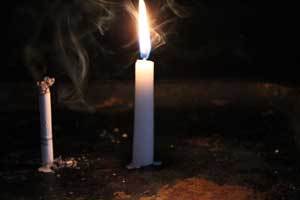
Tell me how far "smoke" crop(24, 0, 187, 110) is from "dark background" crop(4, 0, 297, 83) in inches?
1.9

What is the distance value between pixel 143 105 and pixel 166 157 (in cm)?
20

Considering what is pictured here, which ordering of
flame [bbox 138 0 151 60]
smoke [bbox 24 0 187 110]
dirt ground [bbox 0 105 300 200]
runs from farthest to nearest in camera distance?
smoke [bbox 24 0 187 110] → flame [bbox 138 0 151 60] → dirt ground [bbox 0 105 300 200]

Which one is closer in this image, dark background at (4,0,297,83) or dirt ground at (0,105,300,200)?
dirt ground at (0,105,300,200)

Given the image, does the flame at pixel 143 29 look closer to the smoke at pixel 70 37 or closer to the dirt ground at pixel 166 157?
the dirt ground at pixel 166 157

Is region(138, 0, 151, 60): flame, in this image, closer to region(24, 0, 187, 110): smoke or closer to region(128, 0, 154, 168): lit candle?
region(128, 0, 154, 168): lit candle

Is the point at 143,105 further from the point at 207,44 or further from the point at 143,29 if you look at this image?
the point at 207,44

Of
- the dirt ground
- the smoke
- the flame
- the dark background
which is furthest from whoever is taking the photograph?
the dark background

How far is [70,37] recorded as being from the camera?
7.86 ft

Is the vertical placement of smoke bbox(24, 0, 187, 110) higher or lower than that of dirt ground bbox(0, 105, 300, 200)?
higher

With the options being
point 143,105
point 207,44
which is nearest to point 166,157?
point 143,105

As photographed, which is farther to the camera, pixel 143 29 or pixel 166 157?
pixel 166 157

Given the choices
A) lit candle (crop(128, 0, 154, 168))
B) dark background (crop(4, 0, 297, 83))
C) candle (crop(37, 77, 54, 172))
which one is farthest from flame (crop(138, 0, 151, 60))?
dark background (crop(4, 0, 297, 83))

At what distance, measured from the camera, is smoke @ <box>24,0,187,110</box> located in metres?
2.31

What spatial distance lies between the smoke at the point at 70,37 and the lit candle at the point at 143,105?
3.11ft
